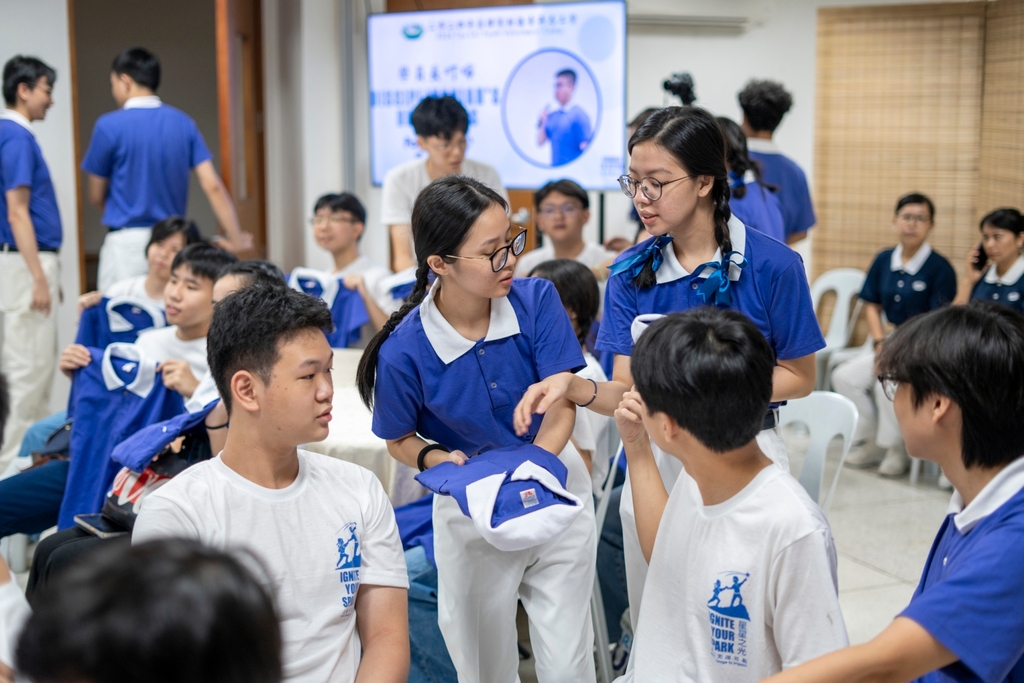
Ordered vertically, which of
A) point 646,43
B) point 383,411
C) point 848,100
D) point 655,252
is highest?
point 646,43

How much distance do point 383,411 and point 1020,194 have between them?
4124 millimetres

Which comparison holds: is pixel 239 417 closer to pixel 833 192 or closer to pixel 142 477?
pixel 142 477

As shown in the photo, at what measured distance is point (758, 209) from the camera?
3.03 metres

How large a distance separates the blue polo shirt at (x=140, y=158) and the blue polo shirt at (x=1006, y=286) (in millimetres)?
3557

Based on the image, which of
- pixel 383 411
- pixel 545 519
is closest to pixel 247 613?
pixel 545 519

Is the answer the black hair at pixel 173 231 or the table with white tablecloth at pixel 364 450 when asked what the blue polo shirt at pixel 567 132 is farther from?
the table with white tablecloth at pixel 364 450

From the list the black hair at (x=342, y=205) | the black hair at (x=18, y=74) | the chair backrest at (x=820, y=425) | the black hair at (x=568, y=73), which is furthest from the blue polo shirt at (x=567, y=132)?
the chair backrest at (x=820, y=425)

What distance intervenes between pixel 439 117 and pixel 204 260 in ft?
3.73

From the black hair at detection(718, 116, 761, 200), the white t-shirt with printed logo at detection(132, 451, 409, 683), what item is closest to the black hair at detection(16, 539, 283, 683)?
the white t-shirt with printed logo at detection(132, 451, 409, 683)

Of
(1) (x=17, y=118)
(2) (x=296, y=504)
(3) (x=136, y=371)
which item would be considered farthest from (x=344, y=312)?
(2) (x=296, y=504)

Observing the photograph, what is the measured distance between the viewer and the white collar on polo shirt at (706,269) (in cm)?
190

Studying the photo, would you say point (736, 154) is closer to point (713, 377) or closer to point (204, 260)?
point (204, 260)

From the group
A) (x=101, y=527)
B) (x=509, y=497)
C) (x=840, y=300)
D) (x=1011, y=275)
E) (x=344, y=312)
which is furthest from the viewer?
(x=840, y=300)

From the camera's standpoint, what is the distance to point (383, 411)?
6.06ft
